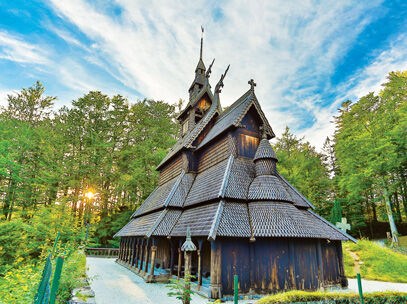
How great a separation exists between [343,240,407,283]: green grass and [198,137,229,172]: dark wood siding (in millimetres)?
11851

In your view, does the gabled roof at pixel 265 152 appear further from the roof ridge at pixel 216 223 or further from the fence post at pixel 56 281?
the fence post at pixel 56 281

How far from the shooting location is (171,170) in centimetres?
1908

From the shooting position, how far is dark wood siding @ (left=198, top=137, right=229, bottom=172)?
1378cm

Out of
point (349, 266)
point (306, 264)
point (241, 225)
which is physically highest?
point (241, 225)

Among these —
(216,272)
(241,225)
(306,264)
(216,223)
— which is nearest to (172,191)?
(216,223)

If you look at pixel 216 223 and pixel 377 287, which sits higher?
pixel 216 223

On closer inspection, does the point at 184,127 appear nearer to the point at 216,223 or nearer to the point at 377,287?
the point at 216,223

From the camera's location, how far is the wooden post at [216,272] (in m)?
8.69

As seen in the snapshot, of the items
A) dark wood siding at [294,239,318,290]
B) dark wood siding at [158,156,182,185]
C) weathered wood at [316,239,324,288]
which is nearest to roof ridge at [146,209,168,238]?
dark wood siding at [158,156,182,185]

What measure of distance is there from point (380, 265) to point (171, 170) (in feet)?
54.4

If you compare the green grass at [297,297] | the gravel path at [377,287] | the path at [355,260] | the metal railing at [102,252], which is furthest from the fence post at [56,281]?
the metal railing at [102,252]

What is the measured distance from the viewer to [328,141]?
41.2 m

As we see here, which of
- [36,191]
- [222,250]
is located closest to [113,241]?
[36,191]

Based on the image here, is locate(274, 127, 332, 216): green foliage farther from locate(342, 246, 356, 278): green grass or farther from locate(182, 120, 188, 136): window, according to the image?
locate(182, 120, 188, 136): window
